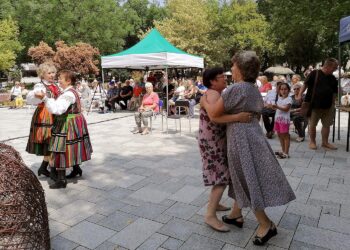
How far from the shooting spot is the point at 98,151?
259 inches

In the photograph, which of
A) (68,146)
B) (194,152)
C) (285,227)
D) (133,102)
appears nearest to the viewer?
(285,227)

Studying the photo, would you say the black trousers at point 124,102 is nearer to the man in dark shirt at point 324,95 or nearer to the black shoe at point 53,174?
the man in dark shirt at point 324,95

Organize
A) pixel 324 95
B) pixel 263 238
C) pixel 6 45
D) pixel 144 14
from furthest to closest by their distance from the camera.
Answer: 1. pixel 144 14
2. pixel 6 45
3. pixel 324 95
4. pixel 263 238

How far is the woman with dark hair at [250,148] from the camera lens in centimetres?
271

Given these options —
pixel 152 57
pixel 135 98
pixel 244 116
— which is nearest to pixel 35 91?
pixel 244 116

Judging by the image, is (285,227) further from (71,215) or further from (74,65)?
(74,65)

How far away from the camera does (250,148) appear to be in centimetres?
272

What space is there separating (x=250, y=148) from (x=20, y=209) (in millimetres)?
1716

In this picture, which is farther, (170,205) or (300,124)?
(300,124)

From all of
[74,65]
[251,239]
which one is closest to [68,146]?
[251,239]

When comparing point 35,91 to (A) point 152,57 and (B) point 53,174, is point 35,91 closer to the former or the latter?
(B) point 53,174

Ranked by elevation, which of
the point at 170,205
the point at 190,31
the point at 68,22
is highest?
the point at 68,22

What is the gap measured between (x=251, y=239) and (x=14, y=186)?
78.3 inches

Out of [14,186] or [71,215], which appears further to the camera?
[71,215]
